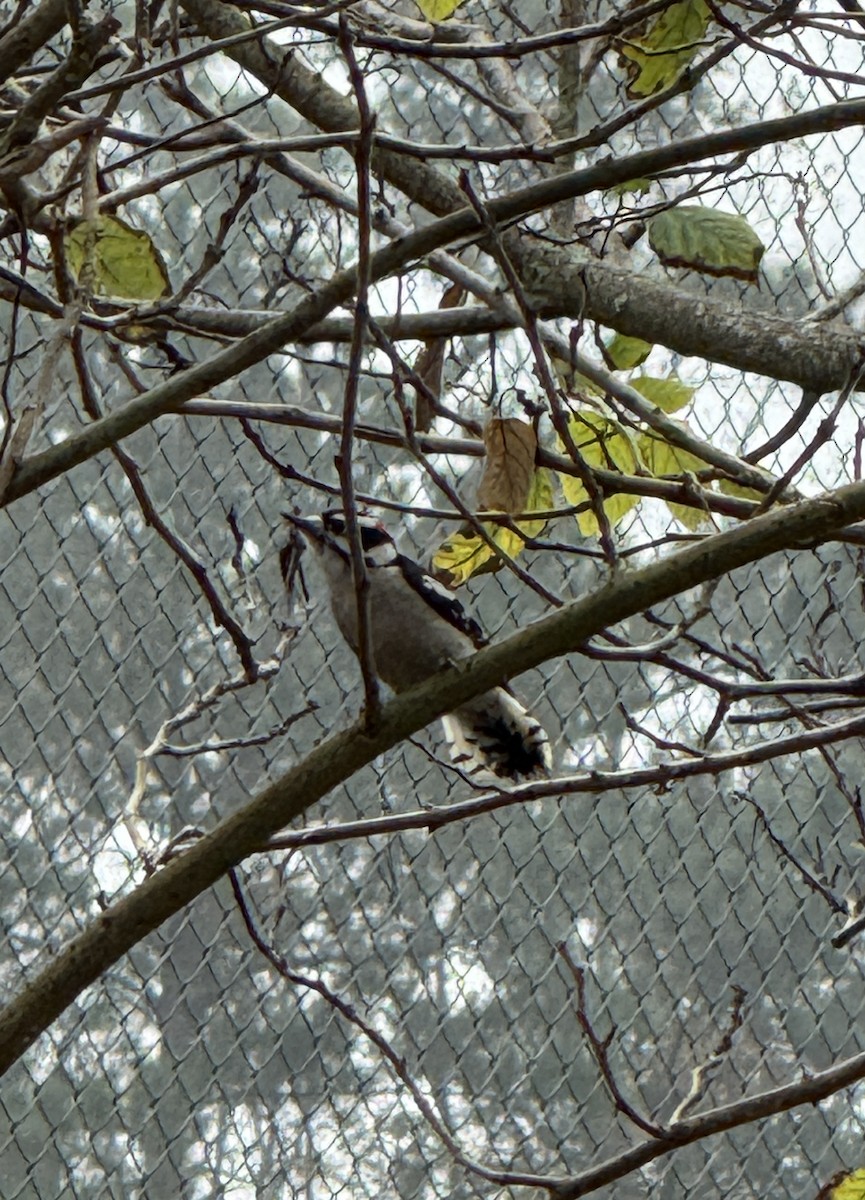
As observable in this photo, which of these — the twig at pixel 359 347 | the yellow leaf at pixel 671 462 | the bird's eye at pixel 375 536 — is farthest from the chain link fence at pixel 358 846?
the twig at pixel 359 347

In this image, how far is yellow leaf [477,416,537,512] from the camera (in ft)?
4.50

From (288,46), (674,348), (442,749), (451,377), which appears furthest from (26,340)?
(674,348)

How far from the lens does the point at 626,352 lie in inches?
61.4

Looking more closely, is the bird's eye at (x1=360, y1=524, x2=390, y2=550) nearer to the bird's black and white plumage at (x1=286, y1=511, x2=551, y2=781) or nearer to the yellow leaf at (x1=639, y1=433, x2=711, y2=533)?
the bird's black and white plumage at (x1=286, y1=511, x2=551, y2=781)

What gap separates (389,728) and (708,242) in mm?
659

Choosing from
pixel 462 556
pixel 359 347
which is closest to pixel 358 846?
pixel 462 556

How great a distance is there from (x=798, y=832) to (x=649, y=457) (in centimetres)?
181

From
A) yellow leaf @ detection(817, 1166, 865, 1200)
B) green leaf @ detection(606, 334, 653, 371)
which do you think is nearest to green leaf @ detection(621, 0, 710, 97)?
green leaf @ detection(606, 334, 653, 371)

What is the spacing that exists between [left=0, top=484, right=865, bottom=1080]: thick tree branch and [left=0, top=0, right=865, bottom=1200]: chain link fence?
58.3 inches

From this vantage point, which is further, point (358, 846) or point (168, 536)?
point (358, 846)

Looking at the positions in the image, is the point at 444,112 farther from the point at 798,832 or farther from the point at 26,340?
the point at 798,832

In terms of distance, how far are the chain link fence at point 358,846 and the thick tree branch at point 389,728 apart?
1.48 meters

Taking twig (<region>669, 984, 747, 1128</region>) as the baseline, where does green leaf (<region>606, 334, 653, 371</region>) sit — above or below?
above

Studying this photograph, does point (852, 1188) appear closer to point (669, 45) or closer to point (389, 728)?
point (389, 728)
